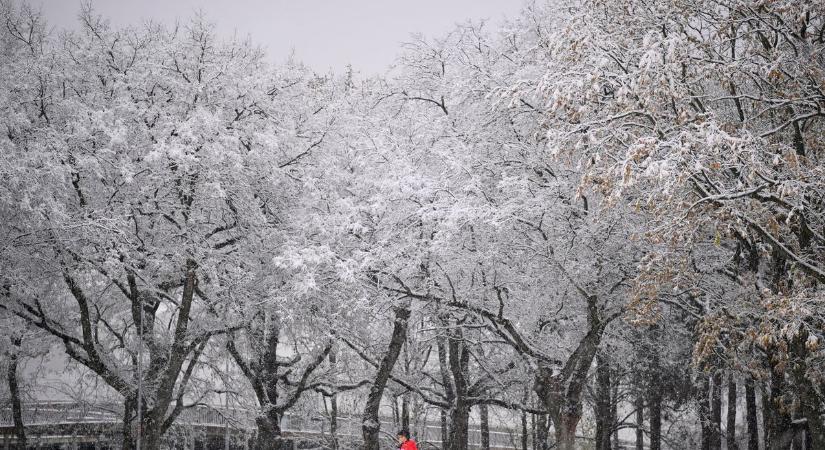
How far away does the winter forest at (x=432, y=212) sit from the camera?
35.4 feet

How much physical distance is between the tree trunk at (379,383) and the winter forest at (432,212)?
0.06 metres

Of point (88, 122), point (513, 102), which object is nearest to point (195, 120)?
point (88, 122)

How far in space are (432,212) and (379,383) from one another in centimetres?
627

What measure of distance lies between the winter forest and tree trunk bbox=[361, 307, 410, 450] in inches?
2.4

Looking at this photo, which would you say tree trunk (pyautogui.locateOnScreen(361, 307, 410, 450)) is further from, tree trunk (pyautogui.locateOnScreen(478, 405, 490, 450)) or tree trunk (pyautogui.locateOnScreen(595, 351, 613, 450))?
tree trunk (pyautogui.locateOnScreen(595, 351, 613, 450))

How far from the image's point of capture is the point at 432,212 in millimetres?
15156

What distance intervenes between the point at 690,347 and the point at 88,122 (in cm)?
1570

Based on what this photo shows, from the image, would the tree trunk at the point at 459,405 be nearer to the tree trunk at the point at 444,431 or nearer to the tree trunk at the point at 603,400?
the tree trunk at the point at 444,431

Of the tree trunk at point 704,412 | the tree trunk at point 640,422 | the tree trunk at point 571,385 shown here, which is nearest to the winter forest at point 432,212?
the tree trunk at point 571,385

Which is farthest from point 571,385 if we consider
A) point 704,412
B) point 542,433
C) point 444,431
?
point 444,431

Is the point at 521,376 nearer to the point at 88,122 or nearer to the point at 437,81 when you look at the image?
the point at 437,81

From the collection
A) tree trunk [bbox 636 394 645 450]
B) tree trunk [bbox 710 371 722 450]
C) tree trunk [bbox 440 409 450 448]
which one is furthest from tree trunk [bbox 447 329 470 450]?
tree trunk [bbox 710 371 722 450]

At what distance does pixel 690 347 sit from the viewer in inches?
789

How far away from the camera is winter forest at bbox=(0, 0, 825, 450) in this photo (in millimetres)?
10805
